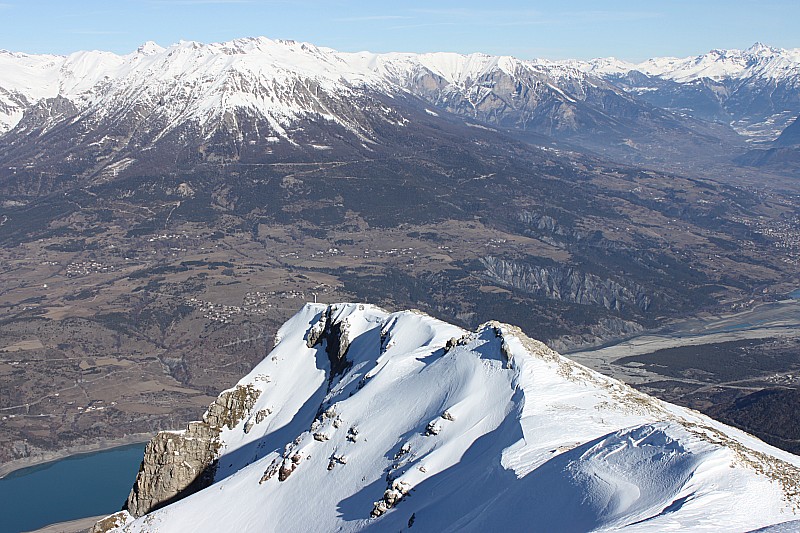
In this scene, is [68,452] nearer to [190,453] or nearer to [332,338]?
[332,338]

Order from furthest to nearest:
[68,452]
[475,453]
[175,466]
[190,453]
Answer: [68,452]
[190,453]
[175,466]
[475,453]

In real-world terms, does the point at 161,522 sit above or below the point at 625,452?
below

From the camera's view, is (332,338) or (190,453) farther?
(332,338)

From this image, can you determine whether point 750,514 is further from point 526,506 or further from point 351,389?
point 351,389

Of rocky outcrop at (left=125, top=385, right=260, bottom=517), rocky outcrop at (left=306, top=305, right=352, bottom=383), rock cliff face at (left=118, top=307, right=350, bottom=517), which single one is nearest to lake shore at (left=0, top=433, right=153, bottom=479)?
rocky outcrop at (left=306, top=305, right=352, bottom=383)

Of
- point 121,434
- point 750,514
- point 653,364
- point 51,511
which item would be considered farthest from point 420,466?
point 653,364

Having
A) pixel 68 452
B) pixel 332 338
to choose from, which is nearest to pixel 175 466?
pixel 332 338

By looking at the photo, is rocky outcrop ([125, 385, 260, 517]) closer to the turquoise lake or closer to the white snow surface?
the white snow surface
